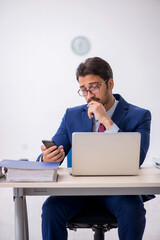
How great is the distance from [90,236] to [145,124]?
4.02 ft

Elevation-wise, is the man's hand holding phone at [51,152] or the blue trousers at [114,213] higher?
the man's hand holding phone at [51,152]

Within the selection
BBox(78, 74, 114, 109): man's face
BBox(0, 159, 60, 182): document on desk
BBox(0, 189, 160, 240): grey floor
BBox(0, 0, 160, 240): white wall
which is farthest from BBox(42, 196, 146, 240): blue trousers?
BBox(0, 0, 160, 240): white wall

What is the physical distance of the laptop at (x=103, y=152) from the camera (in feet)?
3.94

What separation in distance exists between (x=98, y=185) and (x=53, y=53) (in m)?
3.32

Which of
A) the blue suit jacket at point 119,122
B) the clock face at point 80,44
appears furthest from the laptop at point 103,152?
the clock face at point 80,44

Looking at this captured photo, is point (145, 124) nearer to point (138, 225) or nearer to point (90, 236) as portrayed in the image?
point (138, 225)

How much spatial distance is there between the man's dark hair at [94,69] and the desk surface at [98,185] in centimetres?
77

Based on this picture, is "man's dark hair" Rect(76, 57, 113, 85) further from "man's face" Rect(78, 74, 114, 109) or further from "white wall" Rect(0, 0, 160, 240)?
"white wall" Rect(0, 0, 160, 240)

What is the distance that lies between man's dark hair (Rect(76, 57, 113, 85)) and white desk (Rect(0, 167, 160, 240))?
0.79 metres

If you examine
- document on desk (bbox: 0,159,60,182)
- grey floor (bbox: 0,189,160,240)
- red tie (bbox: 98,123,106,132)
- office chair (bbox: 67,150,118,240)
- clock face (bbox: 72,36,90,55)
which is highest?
clock face (bbox: 72,36,90,55)

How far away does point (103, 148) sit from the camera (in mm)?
1209

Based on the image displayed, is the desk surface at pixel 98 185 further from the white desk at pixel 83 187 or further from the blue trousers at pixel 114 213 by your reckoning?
the blue trousers at pixel 114 213

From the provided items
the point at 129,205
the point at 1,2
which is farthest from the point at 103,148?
the point at 1,2

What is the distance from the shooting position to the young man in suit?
53.4 inches
